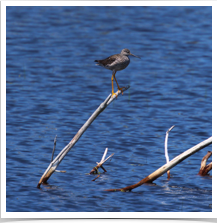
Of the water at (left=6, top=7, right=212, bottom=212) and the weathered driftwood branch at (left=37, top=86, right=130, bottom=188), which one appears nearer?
the weathered driftwood branch at (left=37, top=86, right=130, bottom=188)

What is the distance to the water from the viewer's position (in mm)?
12266

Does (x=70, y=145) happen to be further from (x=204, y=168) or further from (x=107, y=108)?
(x=107, y=108)

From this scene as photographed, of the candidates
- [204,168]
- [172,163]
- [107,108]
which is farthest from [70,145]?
[107,108]

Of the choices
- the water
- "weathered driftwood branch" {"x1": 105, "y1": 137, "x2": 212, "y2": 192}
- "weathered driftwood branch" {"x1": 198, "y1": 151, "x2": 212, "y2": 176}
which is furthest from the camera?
"weathered driftwood branch" {"x1": 198, "y1": 151, "x2": 212, "y2": 176}

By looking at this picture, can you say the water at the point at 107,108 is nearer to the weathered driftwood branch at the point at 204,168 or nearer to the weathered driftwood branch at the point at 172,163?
the weathered driftwood branch at the point at 204,168

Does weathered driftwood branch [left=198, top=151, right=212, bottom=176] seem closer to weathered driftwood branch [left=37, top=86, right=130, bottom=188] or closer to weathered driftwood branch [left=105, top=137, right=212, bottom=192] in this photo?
weathered driftwood branch [left=105, top=137, right=212, bottom=192]

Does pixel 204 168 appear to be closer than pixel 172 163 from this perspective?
No

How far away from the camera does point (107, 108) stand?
20219 millimetres

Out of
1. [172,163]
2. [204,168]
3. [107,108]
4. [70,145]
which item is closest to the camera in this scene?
[172,163]

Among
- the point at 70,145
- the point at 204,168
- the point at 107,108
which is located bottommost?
the point at 204,168

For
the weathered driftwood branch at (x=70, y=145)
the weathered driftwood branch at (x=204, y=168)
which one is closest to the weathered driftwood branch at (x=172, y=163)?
the weathered driftwood branch at (x=70, y=145)

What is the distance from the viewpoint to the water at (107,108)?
1227cm

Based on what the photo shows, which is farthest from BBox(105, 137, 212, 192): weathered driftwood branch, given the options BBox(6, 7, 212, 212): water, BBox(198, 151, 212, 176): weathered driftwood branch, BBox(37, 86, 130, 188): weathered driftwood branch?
BBox(198, 151, 212, 176): weathered driftwood branch

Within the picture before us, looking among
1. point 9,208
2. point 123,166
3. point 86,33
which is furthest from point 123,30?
point 9,208
